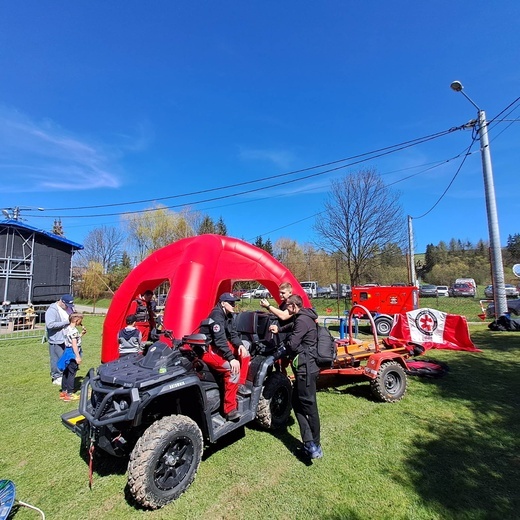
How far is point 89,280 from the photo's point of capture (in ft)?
129

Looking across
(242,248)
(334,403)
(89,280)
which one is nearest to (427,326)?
(334,403)

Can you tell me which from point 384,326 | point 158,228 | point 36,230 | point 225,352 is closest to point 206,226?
point 158,228

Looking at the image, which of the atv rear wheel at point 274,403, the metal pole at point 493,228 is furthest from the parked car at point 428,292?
the atv rear wheel at point 274,403

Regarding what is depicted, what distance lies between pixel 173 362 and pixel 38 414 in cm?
343

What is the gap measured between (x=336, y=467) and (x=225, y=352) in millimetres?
1762

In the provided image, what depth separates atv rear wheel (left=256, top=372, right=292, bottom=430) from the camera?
4.58 metres

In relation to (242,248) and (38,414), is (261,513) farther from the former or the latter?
(242,248)

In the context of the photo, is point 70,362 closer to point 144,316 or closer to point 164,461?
point 144,316

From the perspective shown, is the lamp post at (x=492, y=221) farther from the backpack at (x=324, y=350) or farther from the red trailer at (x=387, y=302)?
the backpack at (x=324, y=350)

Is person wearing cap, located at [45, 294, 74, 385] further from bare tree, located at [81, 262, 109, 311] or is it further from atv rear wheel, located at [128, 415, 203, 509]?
bare tree, located at [81, 262, 109, 311]

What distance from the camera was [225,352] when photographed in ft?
12.7

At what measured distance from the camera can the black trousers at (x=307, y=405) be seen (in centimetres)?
383

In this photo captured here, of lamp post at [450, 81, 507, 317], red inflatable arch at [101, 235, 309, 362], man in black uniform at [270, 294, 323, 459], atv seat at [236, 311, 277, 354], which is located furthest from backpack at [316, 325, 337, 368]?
lamp post at [450, 81, 507, 317]

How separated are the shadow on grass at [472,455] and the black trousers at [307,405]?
96 cm
